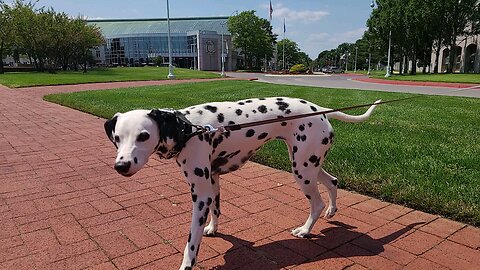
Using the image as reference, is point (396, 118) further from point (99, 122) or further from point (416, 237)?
point (99, 122)

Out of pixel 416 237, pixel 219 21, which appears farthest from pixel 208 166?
pixel 219 21

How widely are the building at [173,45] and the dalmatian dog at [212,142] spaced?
82531 mm

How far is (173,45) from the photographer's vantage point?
93562mm

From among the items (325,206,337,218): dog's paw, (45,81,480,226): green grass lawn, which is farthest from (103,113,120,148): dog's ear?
(45,81,480,226): green grass lawn

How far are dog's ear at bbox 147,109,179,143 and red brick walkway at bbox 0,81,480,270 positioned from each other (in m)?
1.17

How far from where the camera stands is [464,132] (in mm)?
7988

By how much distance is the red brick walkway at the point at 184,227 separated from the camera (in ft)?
11.0

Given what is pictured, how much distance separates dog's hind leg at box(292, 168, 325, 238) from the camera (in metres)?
3.55

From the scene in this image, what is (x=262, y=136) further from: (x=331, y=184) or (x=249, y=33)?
(x=249, y=33)

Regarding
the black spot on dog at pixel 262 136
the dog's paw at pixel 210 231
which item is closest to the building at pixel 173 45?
the dog's paw at pixel 210 231

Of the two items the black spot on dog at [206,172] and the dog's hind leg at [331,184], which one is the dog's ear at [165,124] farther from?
the dog's hind leg at [331,184]

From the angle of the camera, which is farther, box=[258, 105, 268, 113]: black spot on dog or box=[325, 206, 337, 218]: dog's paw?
box=[325, 206, 337, 218]: dog's paw

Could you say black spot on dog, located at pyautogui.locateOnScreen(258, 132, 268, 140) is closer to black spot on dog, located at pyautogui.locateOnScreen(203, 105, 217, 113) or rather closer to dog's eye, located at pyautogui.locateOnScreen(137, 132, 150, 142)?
black spot on dog, located at pyautogui.locateOnScreen(203, 105, 217, 113)

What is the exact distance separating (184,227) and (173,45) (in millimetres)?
93478
